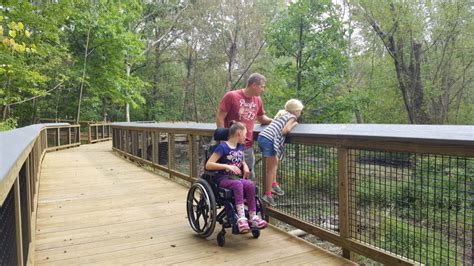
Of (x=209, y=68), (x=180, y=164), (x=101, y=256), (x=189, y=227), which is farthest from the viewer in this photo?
(x=209, y=68)

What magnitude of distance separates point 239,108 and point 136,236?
1.49 m

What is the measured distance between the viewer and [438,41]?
49.8 feet

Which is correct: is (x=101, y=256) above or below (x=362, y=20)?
below

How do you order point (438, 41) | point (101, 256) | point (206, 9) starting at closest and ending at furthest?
point (101, 256), point (438, 41), point (206, 9)

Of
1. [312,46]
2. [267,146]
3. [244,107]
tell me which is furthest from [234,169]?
[312,46]

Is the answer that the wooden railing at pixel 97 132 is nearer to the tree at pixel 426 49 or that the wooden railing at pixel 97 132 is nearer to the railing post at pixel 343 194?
the tree at pixel 426 49

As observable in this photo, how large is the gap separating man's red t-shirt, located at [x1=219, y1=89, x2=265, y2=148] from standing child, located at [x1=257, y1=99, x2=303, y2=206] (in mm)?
220

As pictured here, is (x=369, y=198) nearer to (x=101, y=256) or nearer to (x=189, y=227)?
(x=189, y=227)

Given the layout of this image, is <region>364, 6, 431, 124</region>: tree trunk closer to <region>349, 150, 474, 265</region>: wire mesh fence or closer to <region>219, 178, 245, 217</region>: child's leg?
<region>349, 150, 474, 265</region>: wire mesh fence

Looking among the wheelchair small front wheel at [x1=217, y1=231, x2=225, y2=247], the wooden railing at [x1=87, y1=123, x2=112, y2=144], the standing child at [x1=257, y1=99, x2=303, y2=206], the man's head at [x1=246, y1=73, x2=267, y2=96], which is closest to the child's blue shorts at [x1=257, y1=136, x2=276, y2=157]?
the standing child at [x1=257, y1=99, x2=303, y2=206]

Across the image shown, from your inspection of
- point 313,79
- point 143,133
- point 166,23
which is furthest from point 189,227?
point 166,23

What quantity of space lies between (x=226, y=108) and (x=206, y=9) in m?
21.3

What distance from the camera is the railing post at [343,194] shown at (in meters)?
2.73

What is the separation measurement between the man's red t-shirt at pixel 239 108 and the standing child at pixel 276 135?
220 millimetres
